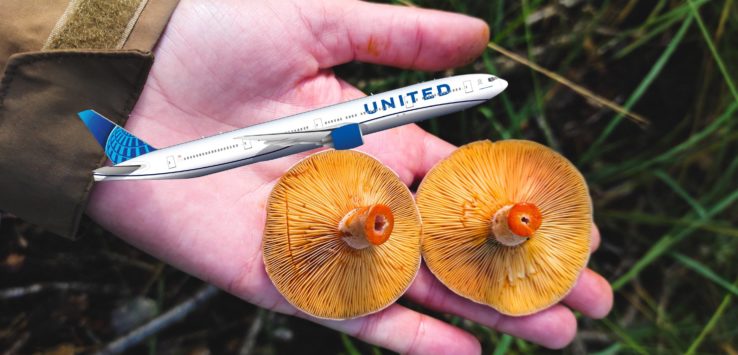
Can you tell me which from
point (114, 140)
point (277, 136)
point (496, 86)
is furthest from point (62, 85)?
point (496, 86)

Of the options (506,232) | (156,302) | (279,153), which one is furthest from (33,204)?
(506,232)

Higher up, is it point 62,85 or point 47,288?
point 62,85

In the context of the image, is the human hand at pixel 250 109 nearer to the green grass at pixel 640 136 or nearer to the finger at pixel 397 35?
the finger at pixel 397 35

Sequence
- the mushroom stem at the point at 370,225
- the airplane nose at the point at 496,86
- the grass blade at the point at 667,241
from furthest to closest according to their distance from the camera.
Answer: the grass blade at the point at 667,241 < the airplane nose at the point at 496,86 < the mushroom stem at the point at 370,225

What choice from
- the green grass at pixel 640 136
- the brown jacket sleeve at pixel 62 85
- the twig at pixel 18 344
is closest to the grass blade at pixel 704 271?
the green grass at pixel 640 136

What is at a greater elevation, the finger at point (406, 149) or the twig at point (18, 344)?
the finger at point (406, 149)

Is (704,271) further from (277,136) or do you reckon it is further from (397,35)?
(277,136)

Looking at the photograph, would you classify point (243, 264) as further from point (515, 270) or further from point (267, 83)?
point (515, 270)
